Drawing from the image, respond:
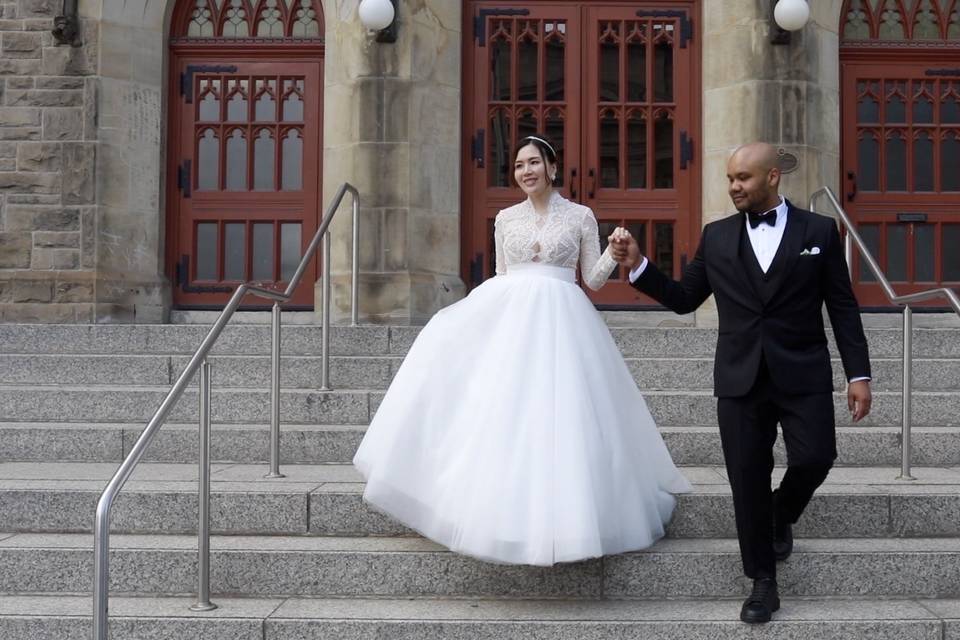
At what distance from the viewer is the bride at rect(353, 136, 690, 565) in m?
3.76

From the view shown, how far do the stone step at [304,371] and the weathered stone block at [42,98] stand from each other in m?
2.77

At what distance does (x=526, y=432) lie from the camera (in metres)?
3.89

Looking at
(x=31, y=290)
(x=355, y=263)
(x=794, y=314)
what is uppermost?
(x=355, y=263)

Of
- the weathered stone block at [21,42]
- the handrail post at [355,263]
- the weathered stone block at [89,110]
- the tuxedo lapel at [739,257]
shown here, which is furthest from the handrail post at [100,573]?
the weathered stone block at [21,42]

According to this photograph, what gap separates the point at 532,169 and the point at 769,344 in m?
1.31

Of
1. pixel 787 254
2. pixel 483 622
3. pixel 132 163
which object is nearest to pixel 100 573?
pixel 483 622

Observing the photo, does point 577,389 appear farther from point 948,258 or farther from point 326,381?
point 948,258

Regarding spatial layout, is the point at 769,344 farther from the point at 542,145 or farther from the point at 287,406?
the point at 287,406

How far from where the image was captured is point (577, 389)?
13.0 ft

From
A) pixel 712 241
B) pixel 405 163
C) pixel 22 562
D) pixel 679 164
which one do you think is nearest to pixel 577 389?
pixel 712 241

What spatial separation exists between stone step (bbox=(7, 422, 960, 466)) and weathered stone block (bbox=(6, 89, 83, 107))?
3712mm

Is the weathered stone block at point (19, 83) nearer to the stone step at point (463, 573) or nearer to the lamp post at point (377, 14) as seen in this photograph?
the lamp post at point (377, 14)

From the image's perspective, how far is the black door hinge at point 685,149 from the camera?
8859mm

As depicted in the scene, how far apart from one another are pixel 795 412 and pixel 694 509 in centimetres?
94
